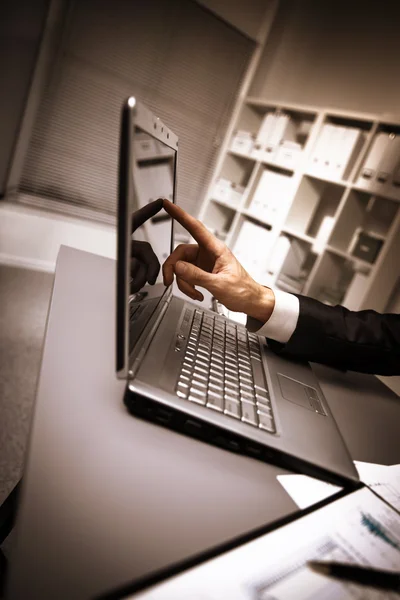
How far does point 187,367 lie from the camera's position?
0.62 m

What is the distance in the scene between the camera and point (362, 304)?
2.31 m

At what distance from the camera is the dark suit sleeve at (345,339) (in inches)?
35.3

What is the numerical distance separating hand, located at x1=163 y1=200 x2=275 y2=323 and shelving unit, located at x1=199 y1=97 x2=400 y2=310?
1.61 metres

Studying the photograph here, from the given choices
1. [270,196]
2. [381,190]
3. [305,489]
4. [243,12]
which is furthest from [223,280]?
[243,12]

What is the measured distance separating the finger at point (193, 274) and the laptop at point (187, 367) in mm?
62

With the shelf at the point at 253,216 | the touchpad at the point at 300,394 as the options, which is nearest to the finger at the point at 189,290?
the touchpad at the point at 300,394

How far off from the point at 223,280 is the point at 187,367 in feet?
0.86

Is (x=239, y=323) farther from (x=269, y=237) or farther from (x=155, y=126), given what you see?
(x=269, y=237)

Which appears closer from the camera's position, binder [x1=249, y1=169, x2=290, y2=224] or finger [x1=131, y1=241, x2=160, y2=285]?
finger [x1=131, y1=241, x2=160, y2=285]

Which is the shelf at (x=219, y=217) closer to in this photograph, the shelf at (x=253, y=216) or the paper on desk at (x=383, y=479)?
the shelf at (x=253, y=216)

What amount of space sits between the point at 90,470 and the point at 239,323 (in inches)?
24.8

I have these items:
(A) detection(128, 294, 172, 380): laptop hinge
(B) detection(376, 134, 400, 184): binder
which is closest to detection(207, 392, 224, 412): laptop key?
(A) detection(128, 294, 172, 380): laptop hinge

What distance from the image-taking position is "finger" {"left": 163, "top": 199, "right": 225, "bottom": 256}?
34.8 inches

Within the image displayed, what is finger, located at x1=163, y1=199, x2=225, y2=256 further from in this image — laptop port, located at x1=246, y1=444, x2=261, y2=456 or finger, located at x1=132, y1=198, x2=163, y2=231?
laptop port, located at x1=246, y1=444, x2=261, y2=456
